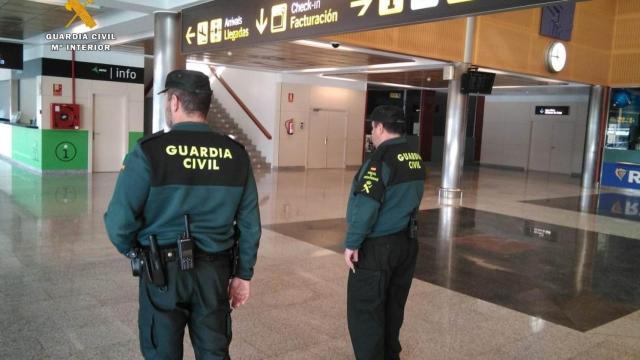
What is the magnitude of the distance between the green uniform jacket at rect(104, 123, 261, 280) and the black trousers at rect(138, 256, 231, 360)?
113 millimetres

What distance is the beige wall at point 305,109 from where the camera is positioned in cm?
1638

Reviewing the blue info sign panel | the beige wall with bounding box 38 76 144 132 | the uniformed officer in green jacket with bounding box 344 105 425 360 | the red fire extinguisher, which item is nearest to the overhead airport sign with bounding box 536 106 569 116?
the blue info sign panel

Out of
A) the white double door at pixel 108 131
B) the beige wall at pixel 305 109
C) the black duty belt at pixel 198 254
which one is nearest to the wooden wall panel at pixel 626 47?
the beige wall at pixel 305 109

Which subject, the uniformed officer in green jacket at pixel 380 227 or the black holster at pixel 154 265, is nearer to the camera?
the black holster at pixel 154 265

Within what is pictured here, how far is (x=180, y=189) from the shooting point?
7.03ft

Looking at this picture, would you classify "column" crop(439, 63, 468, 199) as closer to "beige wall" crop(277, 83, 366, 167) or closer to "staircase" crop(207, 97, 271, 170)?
"beige wall" crop(277, 83, 366, 167)

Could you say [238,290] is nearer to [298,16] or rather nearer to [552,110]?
[298,16]

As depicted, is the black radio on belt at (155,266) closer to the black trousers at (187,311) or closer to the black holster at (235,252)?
the black trousers at (187,311)

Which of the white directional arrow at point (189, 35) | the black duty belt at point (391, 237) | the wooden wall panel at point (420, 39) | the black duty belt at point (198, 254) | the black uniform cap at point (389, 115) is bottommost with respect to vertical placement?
the black duty belt at point (391, 237)

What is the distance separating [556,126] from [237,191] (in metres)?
20.1

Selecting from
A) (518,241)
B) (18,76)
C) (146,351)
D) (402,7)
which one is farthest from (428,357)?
(18,76)

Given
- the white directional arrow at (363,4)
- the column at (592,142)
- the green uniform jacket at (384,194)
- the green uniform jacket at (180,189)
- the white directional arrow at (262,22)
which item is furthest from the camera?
the column at (592,142)

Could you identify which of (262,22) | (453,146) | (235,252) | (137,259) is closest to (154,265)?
(137,259)

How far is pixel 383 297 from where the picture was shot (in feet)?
10.1
